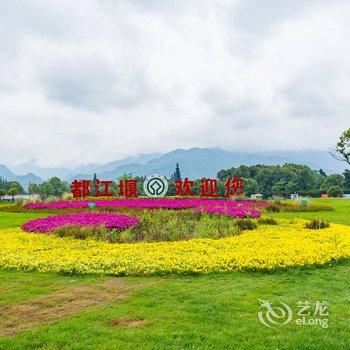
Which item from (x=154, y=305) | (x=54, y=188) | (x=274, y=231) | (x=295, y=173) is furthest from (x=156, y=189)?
(x=54, y=188)

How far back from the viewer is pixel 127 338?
240 inches

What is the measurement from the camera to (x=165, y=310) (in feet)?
23.6

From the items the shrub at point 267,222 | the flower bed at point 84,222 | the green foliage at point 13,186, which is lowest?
the shrub at point 267,222

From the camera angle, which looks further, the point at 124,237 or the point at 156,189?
the point at 156,189

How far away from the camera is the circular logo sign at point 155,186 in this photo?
3384 cm

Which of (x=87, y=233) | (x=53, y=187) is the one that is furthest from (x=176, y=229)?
(x=53, y=187)

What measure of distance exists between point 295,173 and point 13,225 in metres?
64.4

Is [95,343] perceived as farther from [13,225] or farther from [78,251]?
[13,225]

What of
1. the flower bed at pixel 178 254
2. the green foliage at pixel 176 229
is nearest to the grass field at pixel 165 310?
the flower bed at pixel 178 254

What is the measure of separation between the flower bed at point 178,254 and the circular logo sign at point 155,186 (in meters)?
18.7

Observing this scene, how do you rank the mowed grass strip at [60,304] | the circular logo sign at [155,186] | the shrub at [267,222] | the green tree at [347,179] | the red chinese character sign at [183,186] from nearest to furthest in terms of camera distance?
the mowed grass strip at [60,304] < the shrub at [267,222] < the circular logo sign at [155,186] < the red chinese character sign at [183,186] < the green tree at [347,179]

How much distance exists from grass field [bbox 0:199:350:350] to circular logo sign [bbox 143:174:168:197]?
23.7 metres

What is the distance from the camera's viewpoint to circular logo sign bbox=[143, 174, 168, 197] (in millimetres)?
33844

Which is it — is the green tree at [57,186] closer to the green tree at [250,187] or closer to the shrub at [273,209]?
the green tree at [250,187]
